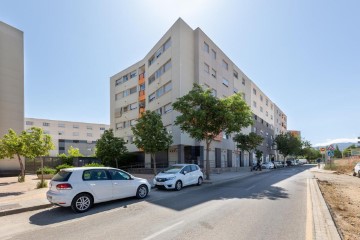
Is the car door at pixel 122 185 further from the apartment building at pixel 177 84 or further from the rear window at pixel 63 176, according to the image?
the apartment building at pixel 177 84

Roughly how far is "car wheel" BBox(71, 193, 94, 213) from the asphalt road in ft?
0.88

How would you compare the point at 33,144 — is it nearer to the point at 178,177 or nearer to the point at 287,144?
the point at 178,177

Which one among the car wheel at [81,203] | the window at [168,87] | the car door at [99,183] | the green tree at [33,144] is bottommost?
the car wheel at [81,203]

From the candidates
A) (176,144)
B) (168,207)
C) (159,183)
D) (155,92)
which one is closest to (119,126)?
(155,92)

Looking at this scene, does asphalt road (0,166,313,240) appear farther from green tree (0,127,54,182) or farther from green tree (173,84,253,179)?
green tree (173,84,253,179)

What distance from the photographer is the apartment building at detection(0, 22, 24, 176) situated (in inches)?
1153

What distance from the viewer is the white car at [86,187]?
874 centimetres

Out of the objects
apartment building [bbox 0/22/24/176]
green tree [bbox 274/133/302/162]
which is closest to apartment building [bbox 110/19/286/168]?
apartment building [bbox 0/22/24/176]

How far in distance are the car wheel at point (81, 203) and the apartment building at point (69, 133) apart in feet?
214

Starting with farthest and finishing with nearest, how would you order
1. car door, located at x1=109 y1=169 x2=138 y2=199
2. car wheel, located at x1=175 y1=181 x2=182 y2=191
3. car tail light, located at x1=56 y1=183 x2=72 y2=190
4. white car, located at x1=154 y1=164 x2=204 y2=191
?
car wheel, located at x1=175 y1=181 x2=182 y2=191
white car, located at x1=154 y1=164 x2=204 y2=191
car door, located at x1=109 y1=169 x2=138 y2=199
car tail light, located at x1=56 y1=183 x2=72 y2=190

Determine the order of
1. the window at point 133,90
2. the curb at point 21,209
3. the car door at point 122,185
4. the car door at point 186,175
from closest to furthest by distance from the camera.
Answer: the curb at point 21,209, the car door at point 122,185, the car door at point 186,175, the window at point 133,90

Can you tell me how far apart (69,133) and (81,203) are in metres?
70.6

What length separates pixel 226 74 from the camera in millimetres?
39219

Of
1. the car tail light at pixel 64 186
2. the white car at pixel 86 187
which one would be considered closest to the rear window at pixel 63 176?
the white car at pixel 86 187
